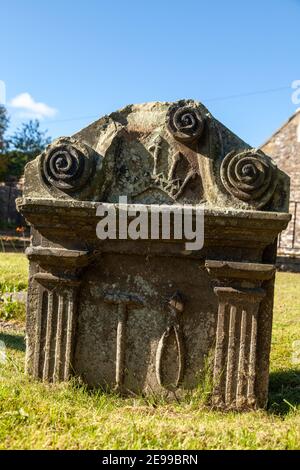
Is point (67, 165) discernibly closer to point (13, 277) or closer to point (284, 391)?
point (284, 391)

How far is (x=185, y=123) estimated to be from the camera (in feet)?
9.83

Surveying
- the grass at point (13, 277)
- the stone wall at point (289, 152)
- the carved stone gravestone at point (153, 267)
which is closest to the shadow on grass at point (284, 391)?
the carved stone gravestone at point (153, 267)

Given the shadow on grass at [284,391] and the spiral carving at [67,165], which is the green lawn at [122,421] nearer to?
the shadow on grass at [284,391]

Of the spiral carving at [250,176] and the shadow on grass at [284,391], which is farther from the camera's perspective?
the shadow on grass at [284,391]

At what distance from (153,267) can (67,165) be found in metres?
0.79

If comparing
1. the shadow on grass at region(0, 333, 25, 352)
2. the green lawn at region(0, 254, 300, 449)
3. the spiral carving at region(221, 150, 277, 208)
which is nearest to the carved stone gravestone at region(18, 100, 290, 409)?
the spiral carving at region(221, 150, 277, 208)

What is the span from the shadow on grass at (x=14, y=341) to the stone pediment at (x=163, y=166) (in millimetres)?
1704

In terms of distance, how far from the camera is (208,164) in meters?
2.98

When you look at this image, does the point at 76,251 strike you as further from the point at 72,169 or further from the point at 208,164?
the point at 208,164

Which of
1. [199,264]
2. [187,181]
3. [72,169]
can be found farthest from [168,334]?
[72,169]

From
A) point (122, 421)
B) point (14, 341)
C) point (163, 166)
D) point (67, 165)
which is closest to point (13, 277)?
point (14, 341)

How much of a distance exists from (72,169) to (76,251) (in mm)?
481

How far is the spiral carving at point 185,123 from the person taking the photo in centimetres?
298

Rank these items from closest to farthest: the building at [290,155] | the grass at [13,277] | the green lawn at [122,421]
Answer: the green lawn at [122,421], the grass at [13,277], the building at [290,155]
